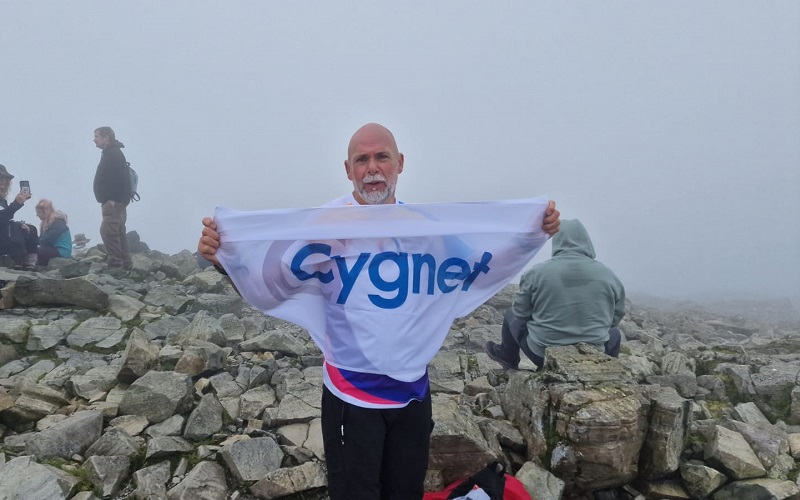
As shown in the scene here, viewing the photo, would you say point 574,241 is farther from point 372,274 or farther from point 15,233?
point 15,233

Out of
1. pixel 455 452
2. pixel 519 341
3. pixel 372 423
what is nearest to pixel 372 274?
pixel 372 423

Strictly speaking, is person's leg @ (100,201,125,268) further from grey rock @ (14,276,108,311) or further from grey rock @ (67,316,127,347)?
grey rock @ (67,316,127,347)

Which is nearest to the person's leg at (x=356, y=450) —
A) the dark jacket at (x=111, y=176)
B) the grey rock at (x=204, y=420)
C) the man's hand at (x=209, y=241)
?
the man's hand at (x=209, y=241)

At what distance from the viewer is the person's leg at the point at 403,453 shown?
2795 millimetres

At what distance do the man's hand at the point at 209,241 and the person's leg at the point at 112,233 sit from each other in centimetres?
1003

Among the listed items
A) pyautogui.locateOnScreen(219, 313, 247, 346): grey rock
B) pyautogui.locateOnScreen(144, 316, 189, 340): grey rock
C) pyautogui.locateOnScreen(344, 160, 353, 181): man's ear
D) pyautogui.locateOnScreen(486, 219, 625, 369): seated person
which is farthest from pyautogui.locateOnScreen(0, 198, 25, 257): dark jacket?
pyautogui.locateOnScreen(486, 219, 625, 369): seated person

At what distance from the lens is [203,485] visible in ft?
11.7

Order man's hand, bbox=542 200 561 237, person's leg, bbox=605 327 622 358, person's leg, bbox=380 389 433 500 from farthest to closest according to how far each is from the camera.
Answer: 1. person's leg, bbox=605 327 622 358
2. man's hand, bbox=542 200 561 237
3. person's leg, bbox=380 389 433 500

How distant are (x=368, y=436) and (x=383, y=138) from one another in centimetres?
195

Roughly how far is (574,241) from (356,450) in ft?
13.0

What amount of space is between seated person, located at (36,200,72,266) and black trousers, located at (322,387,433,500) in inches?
504

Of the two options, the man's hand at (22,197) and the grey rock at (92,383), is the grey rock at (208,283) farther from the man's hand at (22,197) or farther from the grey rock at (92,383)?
the grey rock at (92,383)

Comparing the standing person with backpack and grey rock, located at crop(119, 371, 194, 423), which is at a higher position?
the standing person with backpack

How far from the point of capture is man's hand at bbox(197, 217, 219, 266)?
2867 mm
